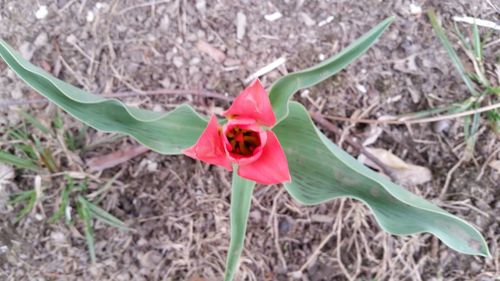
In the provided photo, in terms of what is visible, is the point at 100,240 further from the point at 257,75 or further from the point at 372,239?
the point at 372,239

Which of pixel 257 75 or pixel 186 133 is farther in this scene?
pixel 257 75

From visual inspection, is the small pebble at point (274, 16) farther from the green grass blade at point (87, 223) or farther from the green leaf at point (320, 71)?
the green grass blade at point (87, 223)

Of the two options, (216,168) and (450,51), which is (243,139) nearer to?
(216,168)

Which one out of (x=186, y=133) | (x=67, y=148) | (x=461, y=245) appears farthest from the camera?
(x=67, y=148)

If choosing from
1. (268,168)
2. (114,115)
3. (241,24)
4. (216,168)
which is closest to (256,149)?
(268,168)

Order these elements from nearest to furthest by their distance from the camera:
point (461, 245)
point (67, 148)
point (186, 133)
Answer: point (461, 245) → point (186, 133) → point (67, 148)

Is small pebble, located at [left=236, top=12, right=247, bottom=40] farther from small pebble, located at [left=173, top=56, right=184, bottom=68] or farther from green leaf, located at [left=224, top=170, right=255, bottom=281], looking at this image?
green leaf, located at [left=224, top=170, right=255, bottom=281]

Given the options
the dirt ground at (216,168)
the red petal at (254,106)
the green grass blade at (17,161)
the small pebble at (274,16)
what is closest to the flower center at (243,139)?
the red petal at (254,106)

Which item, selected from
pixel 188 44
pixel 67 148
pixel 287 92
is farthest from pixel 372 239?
pixel 67 148
